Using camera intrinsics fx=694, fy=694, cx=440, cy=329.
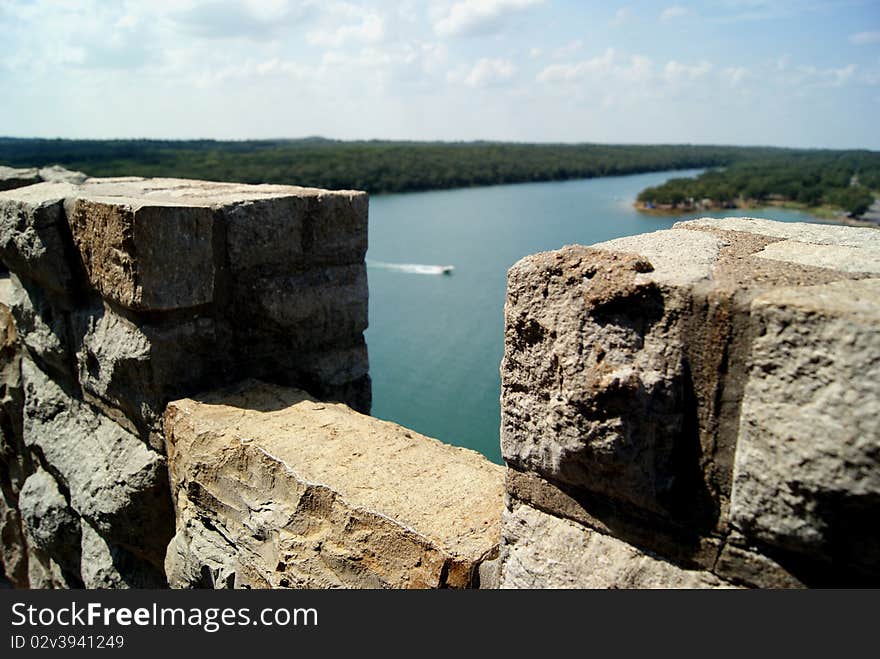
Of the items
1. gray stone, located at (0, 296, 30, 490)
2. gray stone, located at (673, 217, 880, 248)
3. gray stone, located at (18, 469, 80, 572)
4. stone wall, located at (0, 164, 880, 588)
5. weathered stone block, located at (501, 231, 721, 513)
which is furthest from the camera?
gray stone, located at (0, 296, 30, 490)

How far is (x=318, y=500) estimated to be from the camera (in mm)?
1851

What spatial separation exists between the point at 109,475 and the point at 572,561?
1.88 metres

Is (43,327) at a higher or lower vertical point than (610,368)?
lower

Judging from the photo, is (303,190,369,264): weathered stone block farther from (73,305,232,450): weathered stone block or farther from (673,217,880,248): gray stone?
(673,217,880,248): gray stone

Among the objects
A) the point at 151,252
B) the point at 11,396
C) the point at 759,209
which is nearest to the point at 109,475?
the point at 151,252

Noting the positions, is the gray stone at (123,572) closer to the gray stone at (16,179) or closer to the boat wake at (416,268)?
the gray stone at (16,179)

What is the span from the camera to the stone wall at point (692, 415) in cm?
102

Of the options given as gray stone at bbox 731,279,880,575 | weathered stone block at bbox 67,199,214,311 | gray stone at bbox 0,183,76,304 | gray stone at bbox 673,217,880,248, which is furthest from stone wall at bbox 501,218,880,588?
→ gray stone at bbox 0,183,76,304

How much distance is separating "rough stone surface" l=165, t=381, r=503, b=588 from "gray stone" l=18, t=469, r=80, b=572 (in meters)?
0.90

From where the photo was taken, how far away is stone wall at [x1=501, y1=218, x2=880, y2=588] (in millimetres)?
1016

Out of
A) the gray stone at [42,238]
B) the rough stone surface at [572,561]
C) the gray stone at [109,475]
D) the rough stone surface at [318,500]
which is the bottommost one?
the gray stone at [109,475]

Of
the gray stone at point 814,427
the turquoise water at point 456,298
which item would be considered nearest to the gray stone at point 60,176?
the turquoise water at point 456,298

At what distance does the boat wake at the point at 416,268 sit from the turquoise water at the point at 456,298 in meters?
0.03

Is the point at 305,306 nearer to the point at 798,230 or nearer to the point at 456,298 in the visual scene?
the point at 798,230
